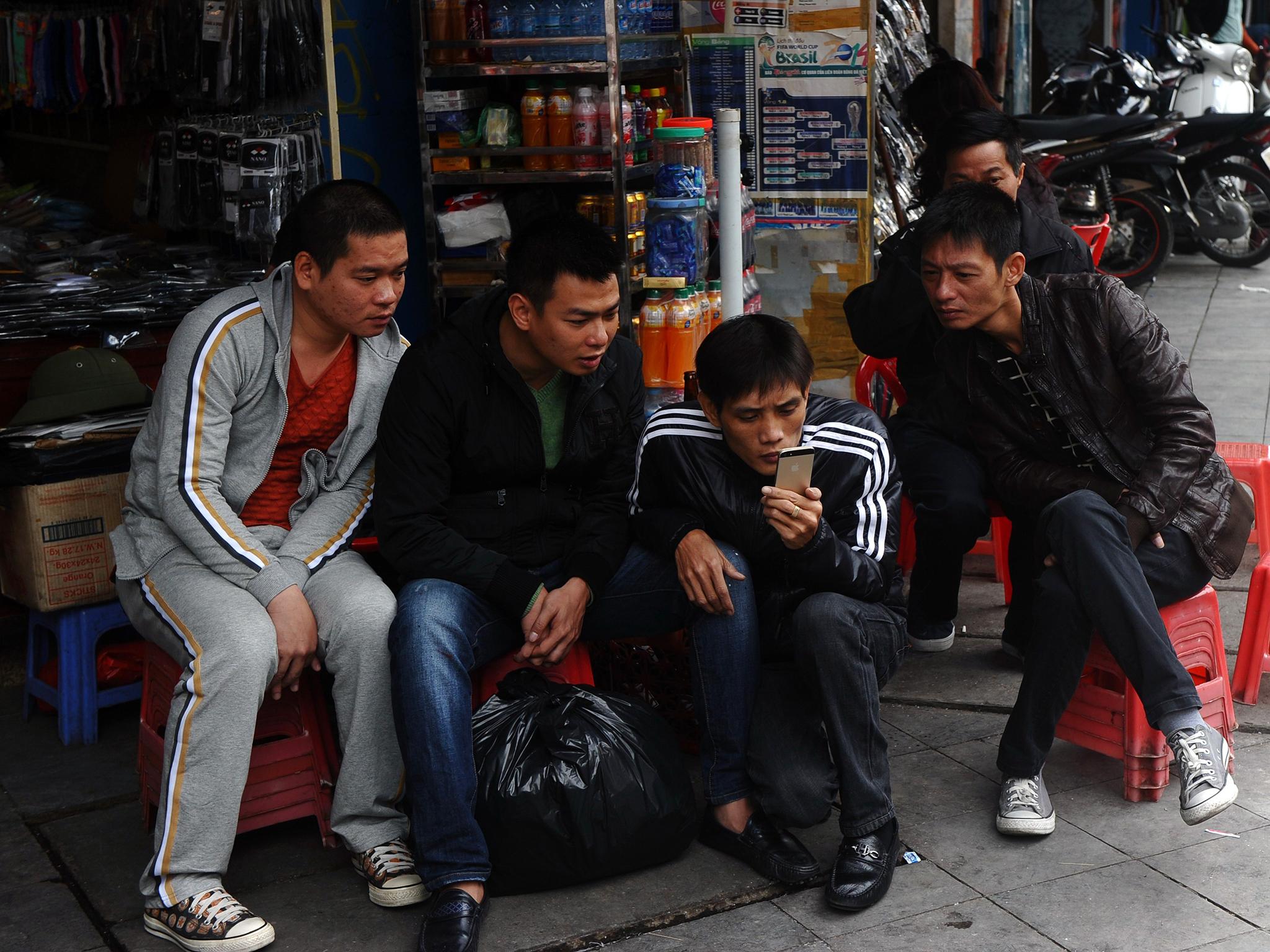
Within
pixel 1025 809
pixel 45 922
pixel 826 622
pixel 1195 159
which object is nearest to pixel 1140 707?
pixel 1025 809

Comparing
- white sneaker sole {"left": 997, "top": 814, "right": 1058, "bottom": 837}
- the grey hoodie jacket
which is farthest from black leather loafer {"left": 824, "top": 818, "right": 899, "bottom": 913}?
the grey hoodie jacket

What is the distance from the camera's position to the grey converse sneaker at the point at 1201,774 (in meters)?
2.73

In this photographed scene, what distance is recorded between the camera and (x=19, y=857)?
3.03 meters

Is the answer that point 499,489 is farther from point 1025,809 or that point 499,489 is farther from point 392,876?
point 1025,809

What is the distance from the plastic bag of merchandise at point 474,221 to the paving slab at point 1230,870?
2668mm

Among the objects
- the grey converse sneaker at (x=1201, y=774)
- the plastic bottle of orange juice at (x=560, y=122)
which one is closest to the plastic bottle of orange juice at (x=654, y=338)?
the plastic bottle of orange juice at (x=560, y=122)

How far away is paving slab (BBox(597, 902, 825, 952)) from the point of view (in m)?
2.59

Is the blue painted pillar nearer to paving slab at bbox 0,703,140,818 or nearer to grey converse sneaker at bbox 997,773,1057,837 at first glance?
paving slab at bbox 0,703,140,818

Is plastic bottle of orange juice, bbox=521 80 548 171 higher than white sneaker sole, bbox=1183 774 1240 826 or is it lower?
higher

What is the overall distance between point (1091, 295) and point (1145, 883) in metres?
1.22

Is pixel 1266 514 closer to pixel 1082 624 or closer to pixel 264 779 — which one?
pixel 1082 624

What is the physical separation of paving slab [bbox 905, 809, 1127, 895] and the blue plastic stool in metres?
1.98

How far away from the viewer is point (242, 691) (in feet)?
8.75

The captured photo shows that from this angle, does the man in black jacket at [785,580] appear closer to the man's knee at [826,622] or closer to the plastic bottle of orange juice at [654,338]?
the man's knee at [826,622]
